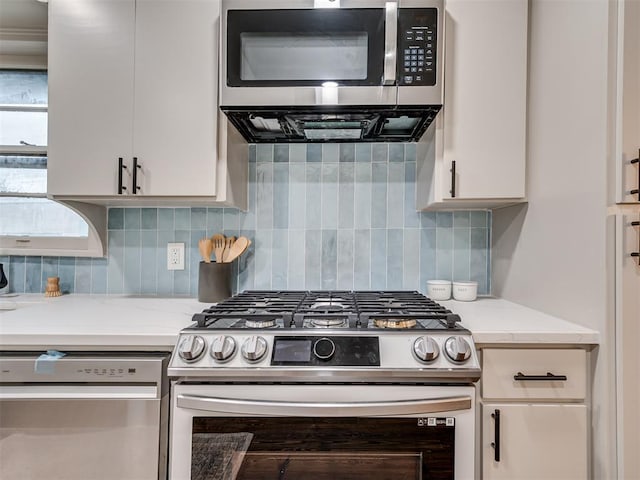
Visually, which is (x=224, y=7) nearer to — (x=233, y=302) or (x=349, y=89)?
(x=349, y=89)

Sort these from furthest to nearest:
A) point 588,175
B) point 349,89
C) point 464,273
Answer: point 464,273
point 349,89
point 588,175

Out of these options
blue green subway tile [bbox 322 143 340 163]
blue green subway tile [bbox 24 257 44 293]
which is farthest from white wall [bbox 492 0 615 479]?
blue green subway tile [bbox 24 257 44 293]

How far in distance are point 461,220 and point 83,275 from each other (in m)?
1.86

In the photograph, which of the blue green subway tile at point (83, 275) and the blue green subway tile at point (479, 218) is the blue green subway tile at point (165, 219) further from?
the blue green subway tile at point (479, 218)

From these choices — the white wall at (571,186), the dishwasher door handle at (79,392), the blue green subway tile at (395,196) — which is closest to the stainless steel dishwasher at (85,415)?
the dishwasher door handle at (79,392)

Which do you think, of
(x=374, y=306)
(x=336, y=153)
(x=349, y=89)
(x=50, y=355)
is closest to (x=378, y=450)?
(x=374, y=306)

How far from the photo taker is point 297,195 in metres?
1.79

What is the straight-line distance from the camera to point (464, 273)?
5.82ft

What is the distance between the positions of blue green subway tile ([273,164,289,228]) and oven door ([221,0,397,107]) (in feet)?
1.65

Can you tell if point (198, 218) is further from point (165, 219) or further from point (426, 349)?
point (426, 349)

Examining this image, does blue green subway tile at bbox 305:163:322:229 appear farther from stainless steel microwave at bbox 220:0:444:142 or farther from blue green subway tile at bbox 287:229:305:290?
stainless steel microwave at bbox 220:0:444:142

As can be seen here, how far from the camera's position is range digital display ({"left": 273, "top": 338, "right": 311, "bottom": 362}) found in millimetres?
1029

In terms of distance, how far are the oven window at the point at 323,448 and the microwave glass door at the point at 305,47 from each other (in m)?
1.10

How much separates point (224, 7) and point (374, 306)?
1.20m
